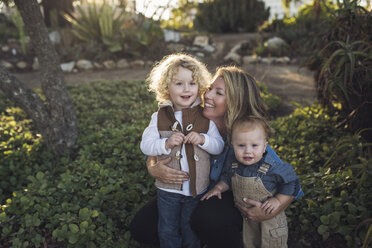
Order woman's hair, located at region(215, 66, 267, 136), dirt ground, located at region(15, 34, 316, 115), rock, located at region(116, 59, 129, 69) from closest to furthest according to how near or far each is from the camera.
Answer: woman's hair, located at region(215, 66, 267, 136) → dirt ground, located at region(15, 34, 316, 115) → rock, located at region(116, 59, 129, 69)

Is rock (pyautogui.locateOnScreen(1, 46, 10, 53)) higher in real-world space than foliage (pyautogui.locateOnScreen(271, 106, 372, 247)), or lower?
higher

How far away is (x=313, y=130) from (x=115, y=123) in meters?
2.44

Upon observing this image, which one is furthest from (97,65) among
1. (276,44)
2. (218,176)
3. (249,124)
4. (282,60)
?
(249,124)

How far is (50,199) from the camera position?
7.54 ft

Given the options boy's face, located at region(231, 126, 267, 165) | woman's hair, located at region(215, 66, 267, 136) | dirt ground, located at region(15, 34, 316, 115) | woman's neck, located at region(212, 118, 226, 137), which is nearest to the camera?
boy's face, located at region(231, 126, 267, 165)

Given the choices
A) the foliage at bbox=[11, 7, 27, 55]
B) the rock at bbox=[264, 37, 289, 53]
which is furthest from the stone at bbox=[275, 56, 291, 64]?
the foliage at bbox=[11, 7, 27, 55]

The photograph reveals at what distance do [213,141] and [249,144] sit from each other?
279 mm

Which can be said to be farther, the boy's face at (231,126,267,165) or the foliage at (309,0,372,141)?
the foliage at (309,0,372,141)

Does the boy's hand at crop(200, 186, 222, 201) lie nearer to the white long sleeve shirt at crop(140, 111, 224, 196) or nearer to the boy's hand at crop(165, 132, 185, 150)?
the white long sleeve shirt at crop(140, 111, 224, 196)

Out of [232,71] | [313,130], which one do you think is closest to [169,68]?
[232,71]

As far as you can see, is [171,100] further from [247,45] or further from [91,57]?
[247,45]

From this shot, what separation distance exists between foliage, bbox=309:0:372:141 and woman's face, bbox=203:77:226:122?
5.09ft

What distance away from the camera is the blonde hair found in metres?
1.78

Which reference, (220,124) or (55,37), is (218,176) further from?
(55,37)
